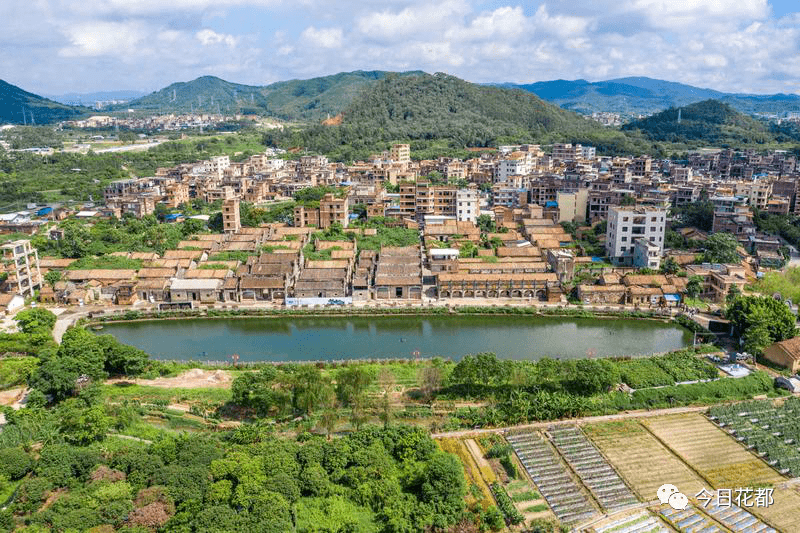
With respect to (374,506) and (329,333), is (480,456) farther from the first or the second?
(329,333)

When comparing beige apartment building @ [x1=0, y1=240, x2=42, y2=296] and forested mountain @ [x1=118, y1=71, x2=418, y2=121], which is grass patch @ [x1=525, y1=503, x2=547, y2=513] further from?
forested mountain @ [x1=118, y1=71, x2=418, y2=121]

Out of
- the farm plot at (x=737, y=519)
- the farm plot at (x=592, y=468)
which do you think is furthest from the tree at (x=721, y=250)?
Result: the farm plot at (x=737, y=519)

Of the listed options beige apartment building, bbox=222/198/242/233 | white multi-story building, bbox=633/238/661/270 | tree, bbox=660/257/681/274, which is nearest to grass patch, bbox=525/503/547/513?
tree, bbox=660/257/681/274

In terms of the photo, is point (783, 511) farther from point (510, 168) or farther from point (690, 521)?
point (510, 168)

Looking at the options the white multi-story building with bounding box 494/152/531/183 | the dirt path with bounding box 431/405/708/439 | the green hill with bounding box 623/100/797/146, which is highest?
the green hill with bounding box 623/100/797/146

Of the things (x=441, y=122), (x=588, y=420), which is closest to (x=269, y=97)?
(x=441, y=122)

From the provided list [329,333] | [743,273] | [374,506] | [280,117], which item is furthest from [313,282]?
[280,117]
